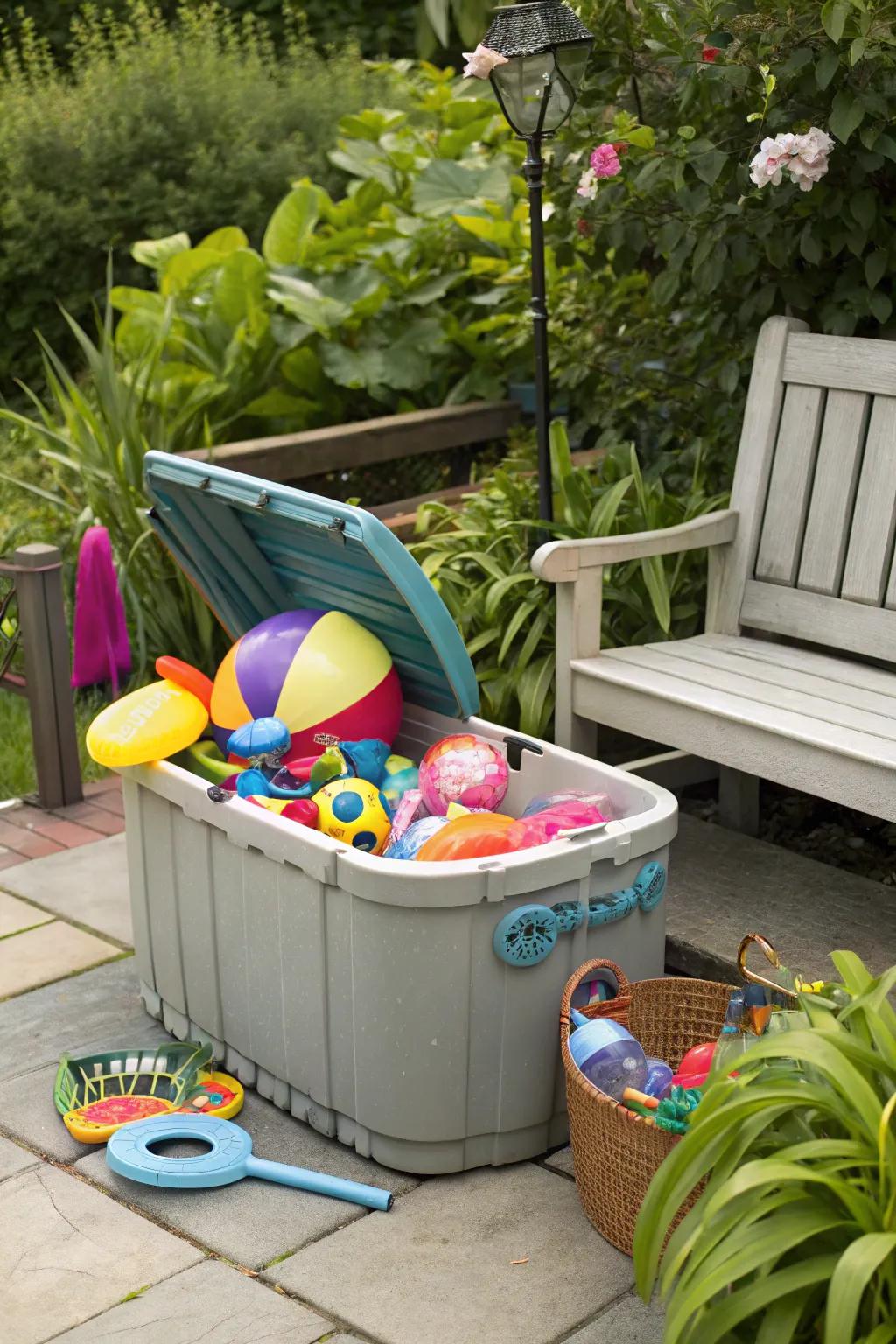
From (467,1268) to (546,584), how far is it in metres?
1.98

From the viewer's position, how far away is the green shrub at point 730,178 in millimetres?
3395

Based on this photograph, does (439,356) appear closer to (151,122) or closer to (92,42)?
(151,122)

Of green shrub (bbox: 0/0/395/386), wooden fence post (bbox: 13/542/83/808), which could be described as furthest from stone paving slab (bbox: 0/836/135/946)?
green shrub (bbox: 0/0/395/386)

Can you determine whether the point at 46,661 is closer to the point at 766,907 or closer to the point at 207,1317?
the point at 766,907

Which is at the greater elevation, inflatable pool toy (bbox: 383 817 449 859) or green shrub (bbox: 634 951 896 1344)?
green shrub (bbox: 634 951 896 1344)

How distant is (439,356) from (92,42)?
169 inches

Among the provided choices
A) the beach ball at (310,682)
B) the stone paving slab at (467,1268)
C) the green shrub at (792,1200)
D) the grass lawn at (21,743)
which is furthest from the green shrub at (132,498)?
→ the green shrub at (792,1200)

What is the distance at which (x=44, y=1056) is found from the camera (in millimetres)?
3203

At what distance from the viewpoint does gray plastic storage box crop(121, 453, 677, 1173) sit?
262 centimetres

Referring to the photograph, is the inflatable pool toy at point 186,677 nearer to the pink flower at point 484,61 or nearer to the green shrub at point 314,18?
the pink flower at point 484,61

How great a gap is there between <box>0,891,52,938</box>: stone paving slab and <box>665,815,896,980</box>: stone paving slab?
1.54 m

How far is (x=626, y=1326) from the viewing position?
7.85 feet

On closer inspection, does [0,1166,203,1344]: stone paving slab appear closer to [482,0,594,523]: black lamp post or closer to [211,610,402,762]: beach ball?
[211,610,402,762]: beach ball

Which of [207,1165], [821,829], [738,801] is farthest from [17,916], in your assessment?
[821,829]
